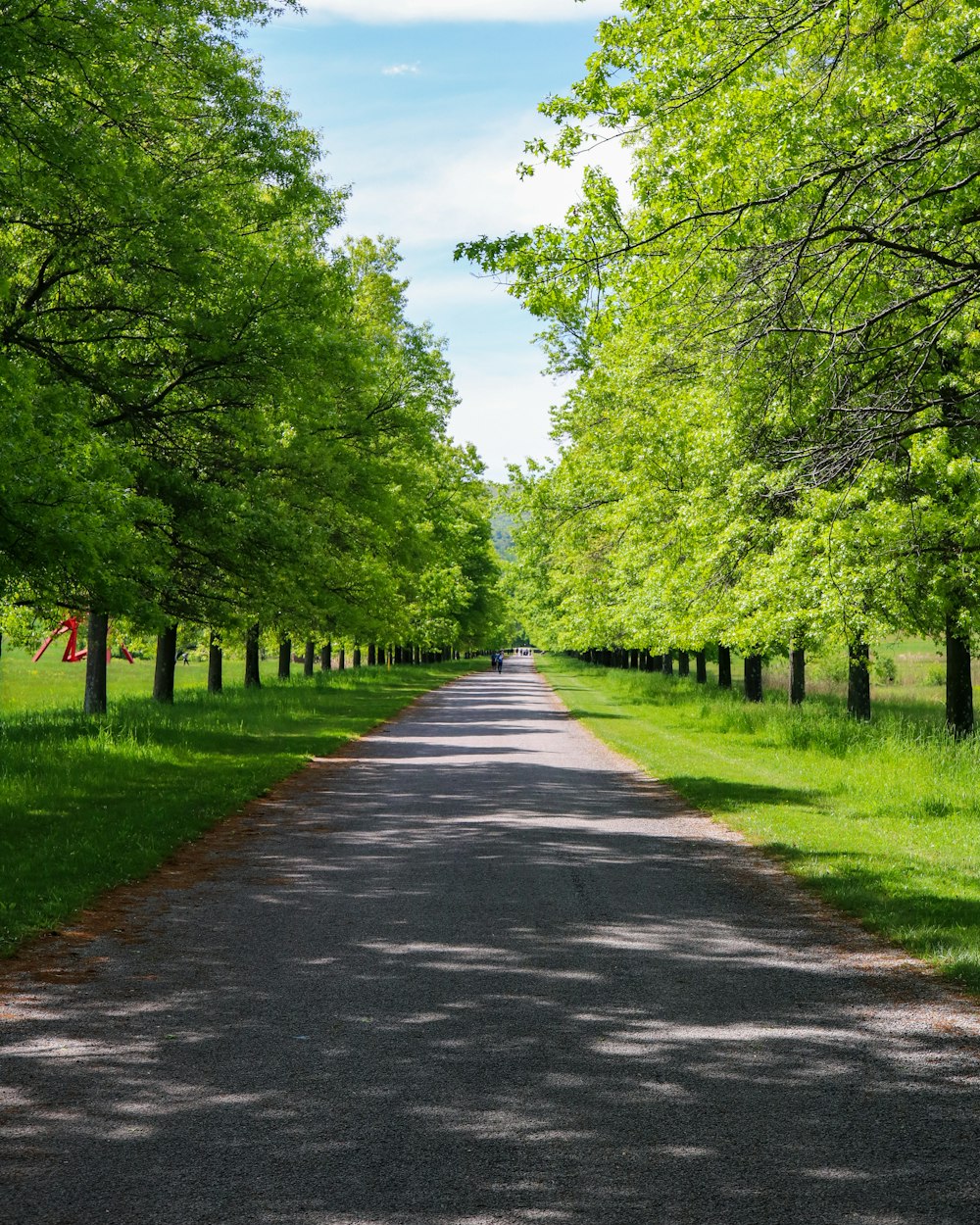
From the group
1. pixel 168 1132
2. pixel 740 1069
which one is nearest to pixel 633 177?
pixel 740 1069

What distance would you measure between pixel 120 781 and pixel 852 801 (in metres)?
9.04

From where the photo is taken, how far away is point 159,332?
49.9 ft

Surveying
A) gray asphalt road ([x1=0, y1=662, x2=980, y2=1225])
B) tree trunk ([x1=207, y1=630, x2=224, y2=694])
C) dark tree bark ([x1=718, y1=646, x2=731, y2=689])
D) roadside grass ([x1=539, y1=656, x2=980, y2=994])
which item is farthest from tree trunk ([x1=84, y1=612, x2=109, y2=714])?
dark tree bark ([x1=718, y1=646, x2=731, y2=689])

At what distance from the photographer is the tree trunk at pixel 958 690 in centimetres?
1789

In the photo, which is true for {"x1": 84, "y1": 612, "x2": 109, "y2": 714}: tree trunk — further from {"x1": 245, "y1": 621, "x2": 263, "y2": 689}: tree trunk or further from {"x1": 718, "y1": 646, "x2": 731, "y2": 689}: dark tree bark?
{"x1": 718, "y1": 646, "x2": 731, "y2": 689}: dark tree bark

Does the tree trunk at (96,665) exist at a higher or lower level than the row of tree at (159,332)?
lower

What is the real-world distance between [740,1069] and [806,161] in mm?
7520

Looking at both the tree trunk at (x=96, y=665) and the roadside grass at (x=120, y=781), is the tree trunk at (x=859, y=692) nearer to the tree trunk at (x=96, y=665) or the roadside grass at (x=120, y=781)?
the roadside grass at (x=120, y=781)

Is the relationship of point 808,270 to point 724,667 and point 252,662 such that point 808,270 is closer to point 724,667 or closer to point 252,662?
point 252,662

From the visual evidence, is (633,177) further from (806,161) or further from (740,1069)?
(740,1069)

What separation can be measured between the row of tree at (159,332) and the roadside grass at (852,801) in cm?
726

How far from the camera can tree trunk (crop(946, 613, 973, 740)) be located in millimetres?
17891

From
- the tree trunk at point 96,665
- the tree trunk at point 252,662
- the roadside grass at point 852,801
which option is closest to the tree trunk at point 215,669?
the tree trunk at point 252,662

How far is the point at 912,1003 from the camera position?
590 cm
